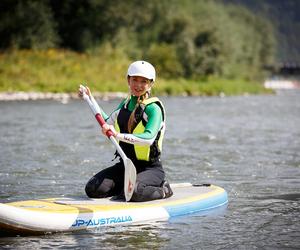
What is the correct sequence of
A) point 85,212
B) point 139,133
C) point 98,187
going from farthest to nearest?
point 98,187, point 139,133, point 85,212

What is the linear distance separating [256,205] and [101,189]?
1.91 metres

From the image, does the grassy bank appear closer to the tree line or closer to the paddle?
the tree line

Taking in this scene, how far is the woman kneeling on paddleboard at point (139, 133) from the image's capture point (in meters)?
6.93

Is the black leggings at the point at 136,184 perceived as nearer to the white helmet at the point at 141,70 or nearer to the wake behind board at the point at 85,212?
the wake behind board at the point at 85,212

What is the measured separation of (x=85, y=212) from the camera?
654 centimetres

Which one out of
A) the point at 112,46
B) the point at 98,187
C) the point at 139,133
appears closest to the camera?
the point at 139,133

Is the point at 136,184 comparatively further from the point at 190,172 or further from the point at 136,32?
the point at 136,32

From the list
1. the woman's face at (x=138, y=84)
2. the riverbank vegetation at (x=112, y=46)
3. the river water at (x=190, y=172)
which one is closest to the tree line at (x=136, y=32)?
the riverbank vegetation at (x=112, y=46)

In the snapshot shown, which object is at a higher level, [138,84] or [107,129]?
[138,84]

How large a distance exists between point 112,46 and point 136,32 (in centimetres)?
810

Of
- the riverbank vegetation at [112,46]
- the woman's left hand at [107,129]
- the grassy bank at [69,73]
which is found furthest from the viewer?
the riverbank vegetation at [112,46]

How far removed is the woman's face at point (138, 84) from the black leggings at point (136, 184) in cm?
72

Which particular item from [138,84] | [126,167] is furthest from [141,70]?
[126,167]

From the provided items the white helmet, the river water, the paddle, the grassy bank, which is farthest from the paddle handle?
the grassy bank
